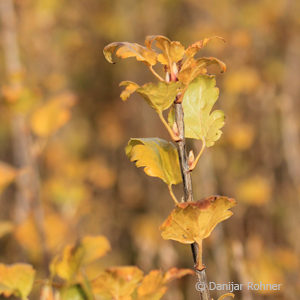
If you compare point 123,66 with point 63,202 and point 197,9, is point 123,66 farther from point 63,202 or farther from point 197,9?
point 63,202

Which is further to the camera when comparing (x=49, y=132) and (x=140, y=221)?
(x=140, y=221)

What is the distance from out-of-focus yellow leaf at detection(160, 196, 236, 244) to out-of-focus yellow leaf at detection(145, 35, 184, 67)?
18 centimetres

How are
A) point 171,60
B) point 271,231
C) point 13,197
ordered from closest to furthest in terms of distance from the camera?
point 171,60 < point 271,231 < point 13,197

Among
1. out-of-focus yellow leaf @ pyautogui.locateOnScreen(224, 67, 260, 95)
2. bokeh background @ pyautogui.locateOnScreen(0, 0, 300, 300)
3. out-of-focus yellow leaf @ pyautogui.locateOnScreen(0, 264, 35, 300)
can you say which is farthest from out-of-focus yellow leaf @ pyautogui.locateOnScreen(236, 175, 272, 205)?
out-of-focus yellow leaf @ pyautogui.locateOnScreen(0, 264, 35, 300)

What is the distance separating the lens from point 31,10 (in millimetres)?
Answer: 2172

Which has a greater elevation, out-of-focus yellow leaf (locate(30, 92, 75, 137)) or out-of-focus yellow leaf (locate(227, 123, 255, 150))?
out-of-focus yellow leaf (locate(30, 92, 75, 137))

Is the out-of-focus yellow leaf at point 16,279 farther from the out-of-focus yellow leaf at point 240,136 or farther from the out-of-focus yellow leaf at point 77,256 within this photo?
the out-of-focus yellow leaf at point 240,136

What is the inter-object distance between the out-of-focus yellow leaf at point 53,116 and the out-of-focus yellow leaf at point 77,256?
Answer: 1.88ft

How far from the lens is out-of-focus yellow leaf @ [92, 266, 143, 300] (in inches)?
23.9

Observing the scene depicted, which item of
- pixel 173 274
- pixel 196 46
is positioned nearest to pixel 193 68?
pixel 196 46

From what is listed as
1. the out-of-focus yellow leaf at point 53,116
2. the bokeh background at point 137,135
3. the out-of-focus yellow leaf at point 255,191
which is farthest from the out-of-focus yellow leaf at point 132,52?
the out-of-focus yellow leaf at point 255,191

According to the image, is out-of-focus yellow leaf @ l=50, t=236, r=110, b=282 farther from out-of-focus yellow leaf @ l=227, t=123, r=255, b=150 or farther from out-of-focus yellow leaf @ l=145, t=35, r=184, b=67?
out-of-focus yellow leaf @ l=227, t=123, r=255, b=150

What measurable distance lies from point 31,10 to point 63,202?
1.02 m

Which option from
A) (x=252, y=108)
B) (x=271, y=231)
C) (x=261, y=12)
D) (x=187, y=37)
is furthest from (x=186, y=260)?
(x=187, y=37)
